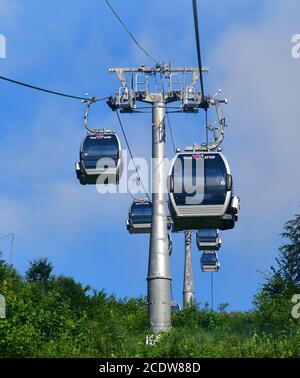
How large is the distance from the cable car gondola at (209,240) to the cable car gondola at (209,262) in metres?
6.52

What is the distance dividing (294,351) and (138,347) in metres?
3.69

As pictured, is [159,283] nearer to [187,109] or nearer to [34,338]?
[34,338]

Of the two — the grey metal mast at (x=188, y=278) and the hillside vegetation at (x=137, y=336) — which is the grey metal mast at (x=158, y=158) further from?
the grey metal mast at (x=188, y=278)

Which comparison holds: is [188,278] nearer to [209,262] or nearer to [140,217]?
[209,262]

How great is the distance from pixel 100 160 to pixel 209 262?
74.6 feet

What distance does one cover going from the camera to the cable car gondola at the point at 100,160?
2823 centimetres

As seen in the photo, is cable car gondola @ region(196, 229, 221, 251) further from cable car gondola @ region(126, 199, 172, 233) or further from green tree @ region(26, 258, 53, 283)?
green tree @ region(26, 258, 53, 283)

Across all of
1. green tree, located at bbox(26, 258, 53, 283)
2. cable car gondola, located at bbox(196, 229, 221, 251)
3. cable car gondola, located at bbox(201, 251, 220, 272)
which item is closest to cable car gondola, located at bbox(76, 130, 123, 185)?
cable car gondola, located at bbox(196, 229, 221, 251)

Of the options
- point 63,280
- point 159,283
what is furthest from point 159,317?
point 63,280

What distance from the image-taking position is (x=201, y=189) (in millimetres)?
24469

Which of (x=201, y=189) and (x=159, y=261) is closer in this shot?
(x=201, y=189)

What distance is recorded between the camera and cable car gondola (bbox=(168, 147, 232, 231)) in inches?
956

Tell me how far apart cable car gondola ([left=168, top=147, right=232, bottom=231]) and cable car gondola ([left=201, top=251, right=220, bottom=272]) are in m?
26.0

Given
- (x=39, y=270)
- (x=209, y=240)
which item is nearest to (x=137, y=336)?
(x=209, y=240)
